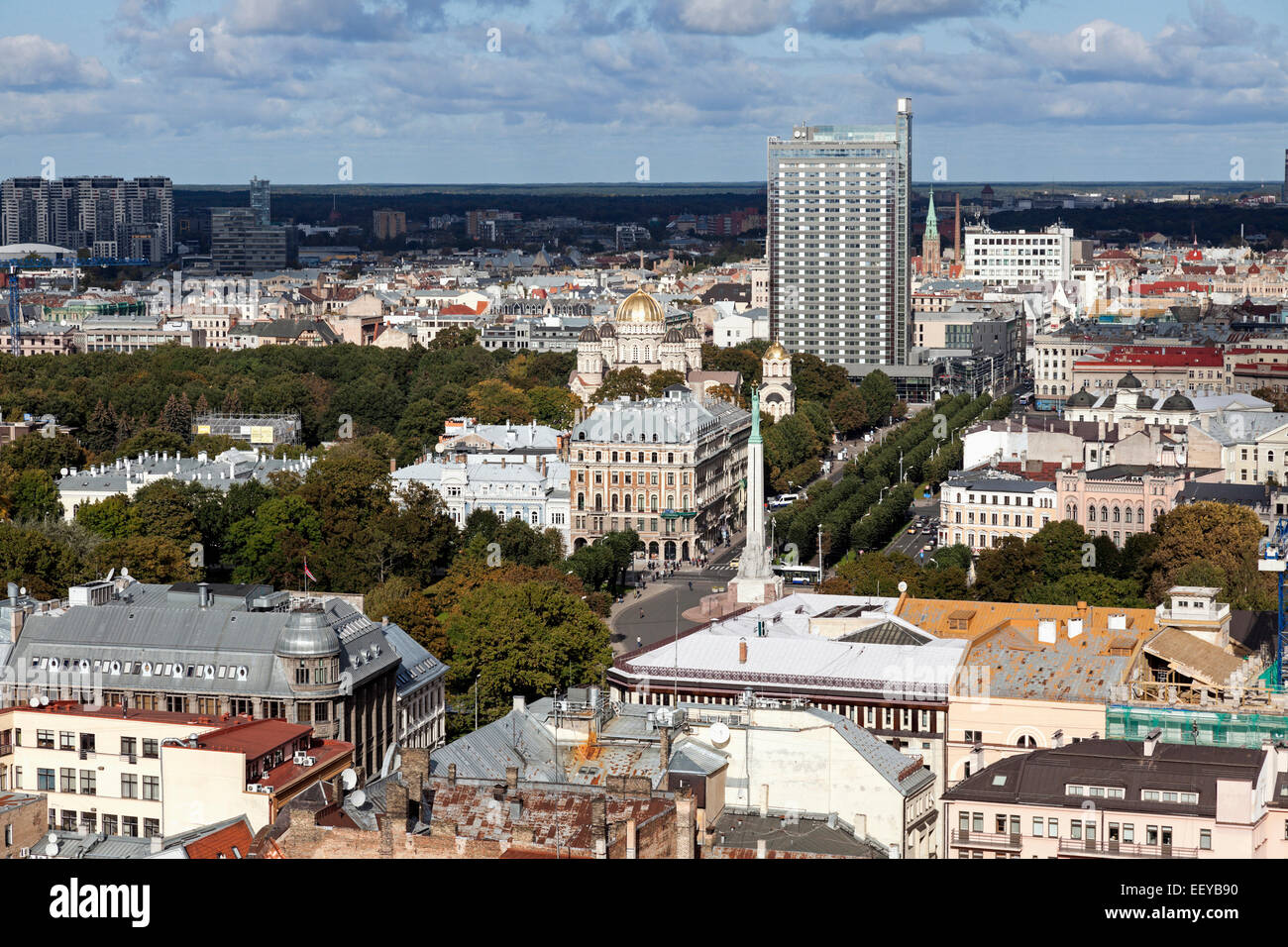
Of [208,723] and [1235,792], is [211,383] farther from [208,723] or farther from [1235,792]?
[1235,792]

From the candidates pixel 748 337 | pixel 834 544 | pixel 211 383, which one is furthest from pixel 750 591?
pixel 748 337

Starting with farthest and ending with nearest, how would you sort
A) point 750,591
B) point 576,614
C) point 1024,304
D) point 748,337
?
1. point 1024,304
2. point 748,337
3. point 750,591
4. point 576,614

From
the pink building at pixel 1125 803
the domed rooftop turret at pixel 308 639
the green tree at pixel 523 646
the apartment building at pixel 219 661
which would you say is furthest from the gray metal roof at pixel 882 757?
the green tree at pixel 523 646

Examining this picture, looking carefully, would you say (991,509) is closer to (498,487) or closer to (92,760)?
(498,487)

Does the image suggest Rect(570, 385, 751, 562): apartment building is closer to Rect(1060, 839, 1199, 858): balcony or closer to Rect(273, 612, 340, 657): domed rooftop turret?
Rect(273, 612, 340, 657): domed rooftop turret

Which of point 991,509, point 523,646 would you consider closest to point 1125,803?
point 523,646
